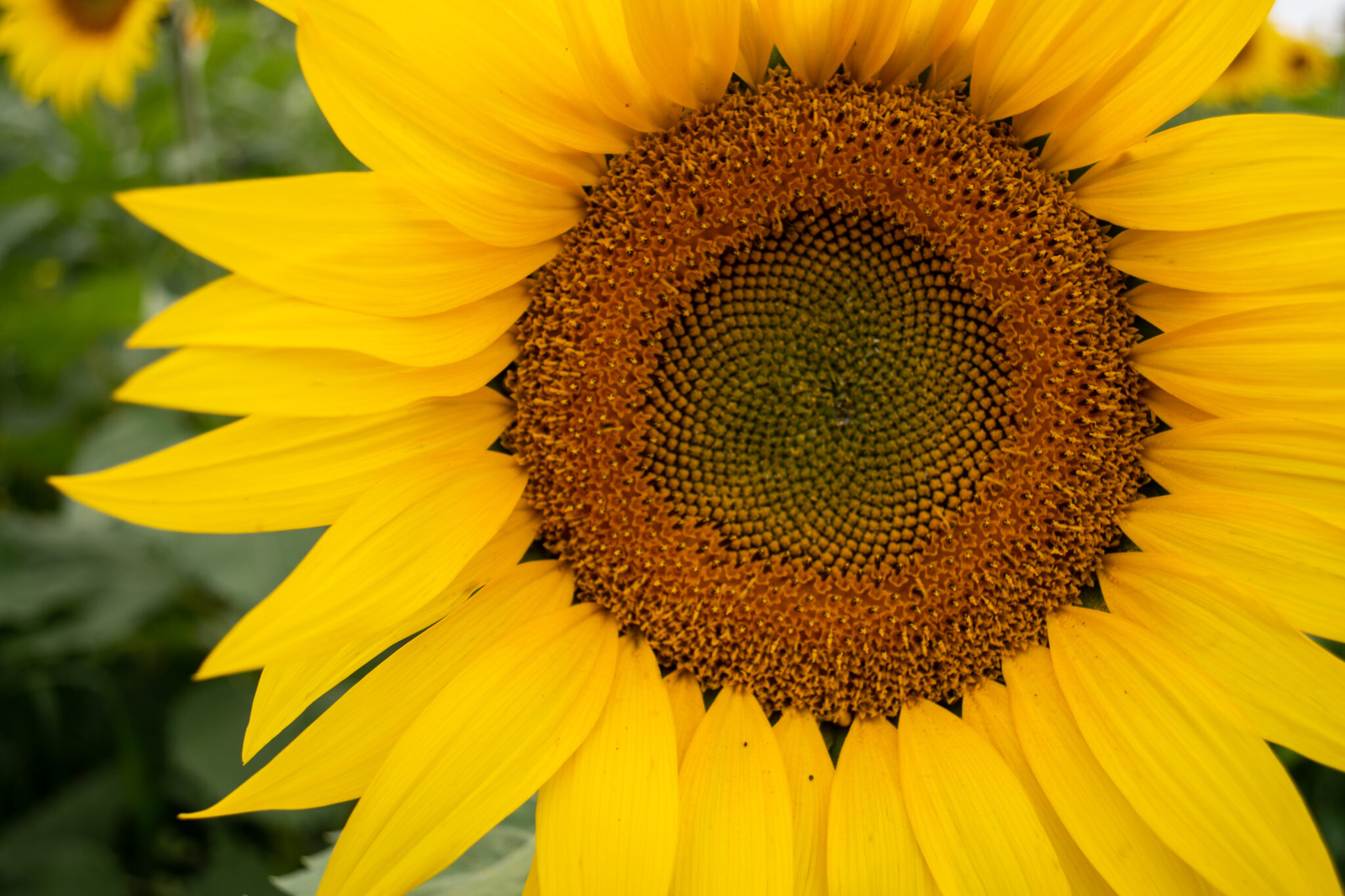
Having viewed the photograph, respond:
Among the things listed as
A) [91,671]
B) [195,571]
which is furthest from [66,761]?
[195,571]

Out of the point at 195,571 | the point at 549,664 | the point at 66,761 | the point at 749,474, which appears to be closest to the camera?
the point at 549,664

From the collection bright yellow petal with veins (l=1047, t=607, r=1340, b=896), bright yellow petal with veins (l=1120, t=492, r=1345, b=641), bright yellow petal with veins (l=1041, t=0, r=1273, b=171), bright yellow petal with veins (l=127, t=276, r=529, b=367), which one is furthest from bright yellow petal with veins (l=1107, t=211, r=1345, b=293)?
bright yellow petal with veins (l=127, t=276, r=529, b=367)

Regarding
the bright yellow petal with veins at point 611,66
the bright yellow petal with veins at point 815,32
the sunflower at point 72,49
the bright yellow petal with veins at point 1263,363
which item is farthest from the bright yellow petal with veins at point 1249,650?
the sunflower at point 72,49

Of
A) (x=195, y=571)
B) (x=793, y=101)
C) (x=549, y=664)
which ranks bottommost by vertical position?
(x=549, y=664)

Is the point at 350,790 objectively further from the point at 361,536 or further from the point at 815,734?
the point at 815,734

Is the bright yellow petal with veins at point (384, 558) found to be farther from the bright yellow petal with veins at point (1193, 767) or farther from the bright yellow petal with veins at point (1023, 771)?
the bright yellow petal with veins at point (1193, 767)

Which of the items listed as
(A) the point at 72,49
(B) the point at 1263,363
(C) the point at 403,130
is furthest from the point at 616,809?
(A) the point at 72,49

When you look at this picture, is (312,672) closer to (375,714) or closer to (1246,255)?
(375,714)
